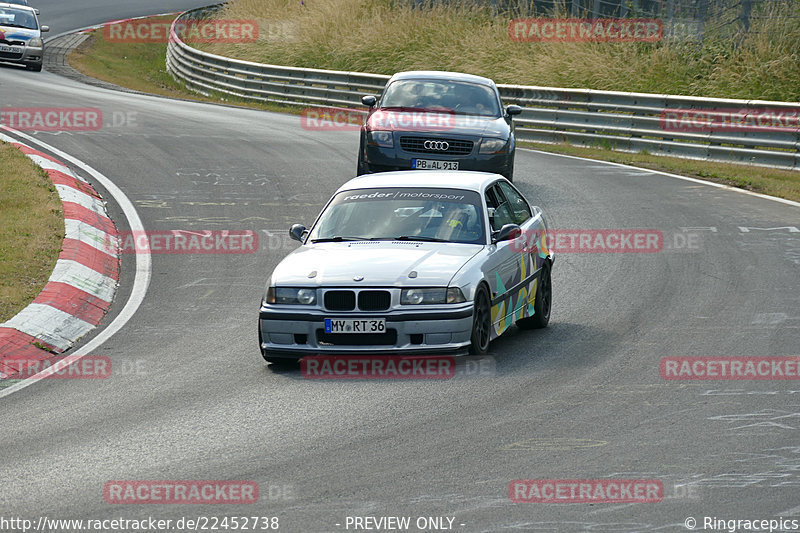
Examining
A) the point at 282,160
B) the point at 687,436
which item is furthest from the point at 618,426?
the point at 282,160

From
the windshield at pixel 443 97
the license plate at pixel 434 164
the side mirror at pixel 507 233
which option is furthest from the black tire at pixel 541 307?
the windshield at pixel 443 97

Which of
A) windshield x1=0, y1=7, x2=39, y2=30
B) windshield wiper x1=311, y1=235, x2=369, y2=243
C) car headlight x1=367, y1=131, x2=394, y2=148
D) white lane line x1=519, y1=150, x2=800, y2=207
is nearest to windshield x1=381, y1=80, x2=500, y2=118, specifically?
car headlight x1=367, y1=131, x2=394, y2=148

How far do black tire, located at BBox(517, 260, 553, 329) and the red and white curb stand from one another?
402 cm

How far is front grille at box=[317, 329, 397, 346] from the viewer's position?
9.48 meters

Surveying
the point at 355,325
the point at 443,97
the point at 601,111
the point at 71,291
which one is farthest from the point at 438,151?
the point at 601,111

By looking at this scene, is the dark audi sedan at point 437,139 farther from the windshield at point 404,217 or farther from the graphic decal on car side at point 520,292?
the windshield at point 404,217

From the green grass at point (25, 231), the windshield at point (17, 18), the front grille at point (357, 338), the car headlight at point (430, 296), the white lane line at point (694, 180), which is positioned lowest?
the windshield at point (17, 18)

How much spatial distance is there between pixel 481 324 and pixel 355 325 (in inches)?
41.8

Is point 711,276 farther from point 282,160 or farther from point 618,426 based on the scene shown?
point 282,160

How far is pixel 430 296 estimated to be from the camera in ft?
31.4

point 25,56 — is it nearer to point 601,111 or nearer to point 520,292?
point 601,111

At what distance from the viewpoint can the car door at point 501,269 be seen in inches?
402

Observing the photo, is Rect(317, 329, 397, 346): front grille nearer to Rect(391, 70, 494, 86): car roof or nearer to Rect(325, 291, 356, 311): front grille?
Rect(325, 291, 356, 311): front grille

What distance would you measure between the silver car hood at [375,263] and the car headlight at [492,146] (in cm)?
702
